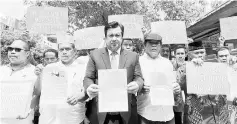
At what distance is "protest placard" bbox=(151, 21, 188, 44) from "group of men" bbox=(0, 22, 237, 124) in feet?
2.72

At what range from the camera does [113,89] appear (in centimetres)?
Result: 250

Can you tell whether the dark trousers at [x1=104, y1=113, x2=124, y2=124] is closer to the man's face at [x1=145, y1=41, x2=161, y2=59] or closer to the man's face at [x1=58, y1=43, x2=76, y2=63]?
the man's face at [x1=145, y1=41, x2=161, y2=59]

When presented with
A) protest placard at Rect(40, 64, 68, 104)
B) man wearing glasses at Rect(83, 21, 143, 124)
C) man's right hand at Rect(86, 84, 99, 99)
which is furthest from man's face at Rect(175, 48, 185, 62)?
man's right hand at Rect(86, 84, 99, 99)

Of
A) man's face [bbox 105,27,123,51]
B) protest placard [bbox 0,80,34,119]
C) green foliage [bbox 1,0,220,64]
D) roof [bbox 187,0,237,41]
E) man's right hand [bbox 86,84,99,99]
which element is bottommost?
protest placard [bbox 0,80,34,119]

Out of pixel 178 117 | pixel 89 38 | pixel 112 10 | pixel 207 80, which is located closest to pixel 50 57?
pixel 89 38

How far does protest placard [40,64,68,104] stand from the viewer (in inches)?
116

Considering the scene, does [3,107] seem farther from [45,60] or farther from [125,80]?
[125,80]

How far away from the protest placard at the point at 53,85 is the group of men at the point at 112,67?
0.09m

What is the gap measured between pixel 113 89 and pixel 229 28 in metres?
3.19

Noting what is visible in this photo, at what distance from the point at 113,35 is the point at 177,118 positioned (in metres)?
2.17

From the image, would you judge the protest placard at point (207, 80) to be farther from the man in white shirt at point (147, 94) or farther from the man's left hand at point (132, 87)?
the man's left hand at point (132, 87)

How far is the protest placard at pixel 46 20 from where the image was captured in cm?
471

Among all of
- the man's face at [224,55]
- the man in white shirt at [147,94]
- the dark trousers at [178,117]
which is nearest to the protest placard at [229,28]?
the man's face at [224,55]

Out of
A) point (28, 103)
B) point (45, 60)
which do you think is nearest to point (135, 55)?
point (28, 103)
